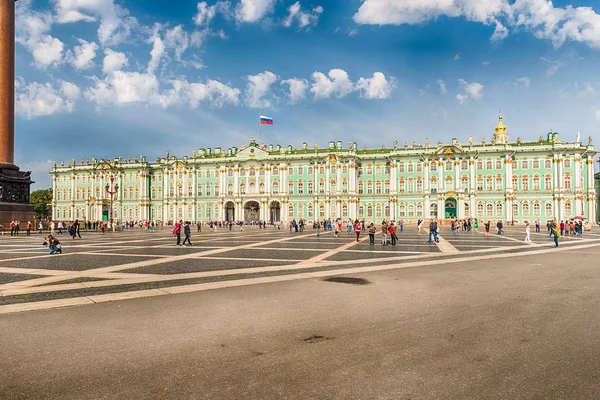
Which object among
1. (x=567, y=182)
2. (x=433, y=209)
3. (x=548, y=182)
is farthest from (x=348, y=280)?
(x=567, y=182)

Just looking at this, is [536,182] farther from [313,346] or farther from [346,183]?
[313,346]

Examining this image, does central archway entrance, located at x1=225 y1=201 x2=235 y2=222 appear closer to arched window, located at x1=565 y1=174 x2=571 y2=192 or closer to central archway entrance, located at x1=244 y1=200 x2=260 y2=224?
central archway entrance, located at x1=244 y1=200 x2=260 y2=224

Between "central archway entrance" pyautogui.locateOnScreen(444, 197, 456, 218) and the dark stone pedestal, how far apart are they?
61912mm

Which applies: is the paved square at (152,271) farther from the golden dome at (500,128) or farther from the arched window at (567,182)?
the golden dome at (500,128)

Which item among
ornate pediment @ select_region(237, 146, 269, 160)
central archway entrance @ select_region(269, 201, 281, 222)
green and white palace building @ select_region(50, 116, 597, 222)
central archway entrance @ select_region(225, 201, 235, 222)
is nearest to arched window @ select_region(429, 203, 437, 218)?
green and white palace building @ select_region(50, 116, 597, 222)

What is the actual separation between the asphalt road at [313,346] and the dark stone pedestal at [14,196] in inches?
1479

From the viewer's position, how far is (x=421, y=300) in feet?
30.7

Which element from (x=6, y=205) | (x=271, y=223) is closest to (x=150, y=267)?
(x=6, y=205)

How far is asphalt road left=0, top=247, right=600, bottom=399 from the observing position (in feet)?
15.8

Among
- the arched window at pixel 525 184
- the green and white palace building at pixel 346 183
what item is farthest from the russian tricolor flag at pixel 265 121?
the arched window at pixel 525 184

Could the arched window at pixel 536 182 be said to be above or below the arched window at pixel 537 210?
above

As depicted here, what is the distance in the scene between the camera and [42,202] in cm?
11094

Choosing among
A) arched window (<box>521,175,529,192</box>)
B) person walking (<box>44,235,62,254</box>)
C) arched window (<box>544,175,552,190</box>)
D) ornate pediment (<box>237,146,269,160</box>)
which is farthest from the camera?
ornate pediment (<box>237,146,269,160</box>)

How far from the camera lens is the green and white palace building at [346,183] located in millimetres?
70562
